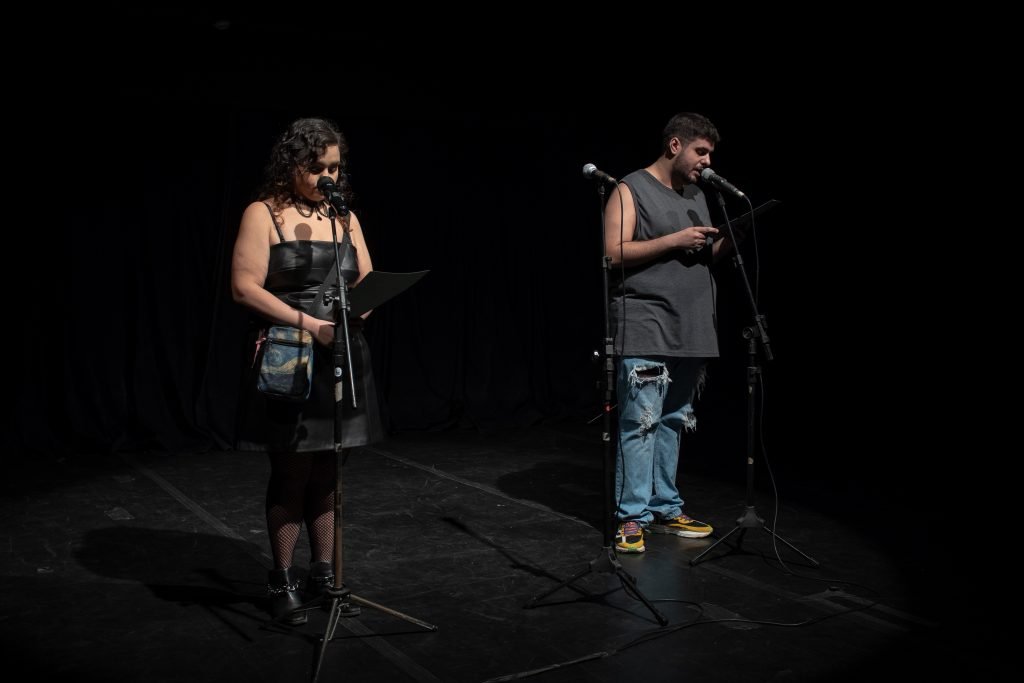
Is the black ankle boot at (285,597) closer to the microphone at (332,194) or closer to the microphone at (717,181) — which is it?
the microphone at (332,194)

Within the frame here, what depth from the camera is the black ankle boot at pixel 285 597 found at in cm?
274

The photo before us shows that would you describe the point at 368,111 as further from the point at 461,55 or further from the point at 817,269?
the point at 817,269

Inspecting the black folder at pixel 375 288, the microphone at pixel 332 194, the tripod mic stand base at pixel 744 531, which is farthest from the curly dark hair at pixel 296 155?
the tripod mic stand base at pixel 744 531

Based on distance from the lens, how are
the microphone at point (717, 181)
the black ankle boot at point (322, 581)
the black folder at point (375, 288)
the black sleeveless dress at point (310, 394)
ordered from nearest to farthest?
the black folder at point (375, 288) → the black sleeveless dress at point (310, 394) → the black ankle boot at point (322, 581) → the microphone at point (717, 181)

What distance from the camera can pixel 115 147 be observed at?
18.3 ft

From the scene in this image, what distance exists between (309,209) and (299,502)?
2.73ft

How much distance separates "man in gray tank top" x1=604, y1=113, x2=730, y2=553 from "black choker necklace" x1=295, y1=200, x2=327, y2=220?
102 cm

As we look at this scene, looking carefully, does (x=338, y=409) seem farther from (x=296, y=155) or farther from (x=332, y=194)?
(x=296, y=155)

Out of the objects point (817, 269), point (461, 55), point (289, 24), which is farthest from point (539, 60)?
point (817, 269)

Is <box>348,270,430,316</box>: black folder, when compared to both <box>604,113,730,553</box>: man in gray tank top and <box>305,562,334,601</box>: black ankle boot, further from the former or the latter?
<box>604,113,730,553</box>: man in gray tank top

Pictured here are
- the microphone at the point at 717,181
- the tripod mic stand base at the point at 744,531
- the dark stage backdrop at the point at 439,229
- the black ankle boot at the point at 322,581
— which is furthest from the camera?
the dark stage backdrop at the point at 439,229

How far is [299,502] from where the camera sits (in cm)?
277

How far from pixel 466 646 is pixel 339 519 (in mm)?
498

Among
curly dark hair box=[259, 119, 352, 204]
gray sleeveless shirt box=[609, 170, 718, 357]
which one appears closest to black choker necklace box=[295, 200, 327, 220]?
curly dark hair box=[259, 119, 352, 204]
